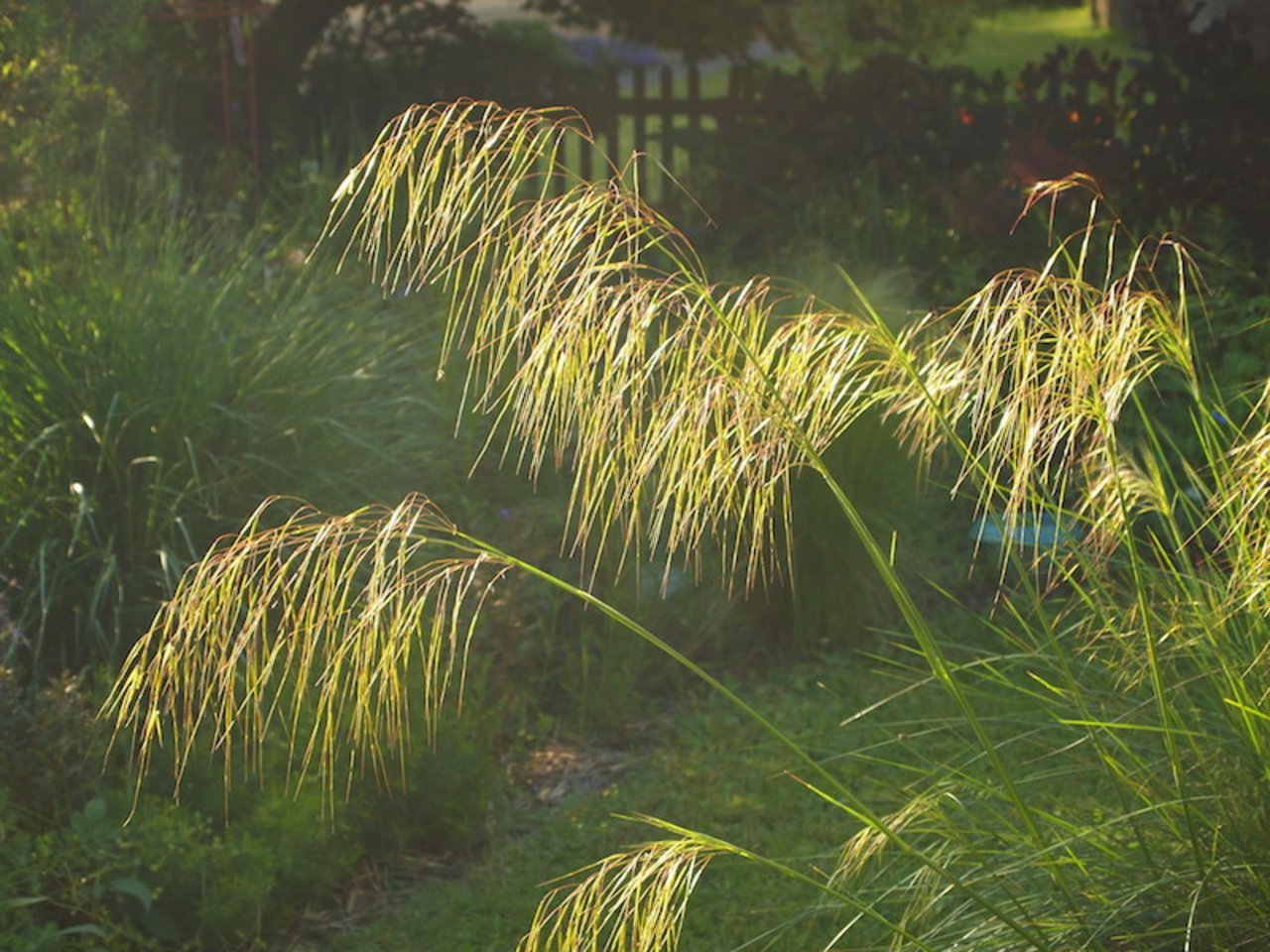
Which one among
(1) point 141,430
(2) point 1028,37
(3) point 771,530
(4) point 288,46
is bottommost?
(1) point 141,430

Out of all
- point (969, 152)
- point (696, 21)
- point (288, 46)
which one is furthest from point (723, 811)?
point (696, 21)

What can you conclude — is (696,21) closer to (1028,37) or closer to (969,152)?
(969,152)

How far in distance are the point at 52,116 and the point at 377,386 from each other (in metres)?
2.72

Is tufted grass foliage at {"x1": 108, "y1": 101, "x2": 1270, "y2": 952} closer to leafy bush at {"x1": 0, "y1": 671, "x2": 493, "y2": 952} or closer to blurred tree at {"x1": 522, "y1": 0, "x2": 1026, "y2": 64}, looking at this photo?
leafy bush at {"x1": 0, "y1": 671, "x2": 493, "y2": 952}

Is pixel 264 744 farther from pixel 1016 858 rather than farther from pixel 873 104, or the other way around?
pixel 873 104

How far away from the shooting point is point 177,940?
350cm

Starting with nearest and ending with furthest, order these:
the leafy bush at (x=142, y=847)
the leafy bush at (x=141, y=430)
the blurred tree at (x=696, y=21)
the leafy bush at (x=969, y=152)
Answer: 1. the leafy bush at (x=142, y=847)
2. the leafy bush at (x=141, y=430)
3. the leafy bush at (x=969, y=152)
4. the blurred tree at (x=696, y=21)

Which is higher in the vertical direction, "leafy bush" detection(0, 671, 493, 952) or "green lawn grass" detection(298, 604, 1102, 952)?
"leafy bush" detection(0, 671, 493, 952)

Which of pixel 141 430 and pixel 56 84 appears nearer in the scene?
pixel 141 430

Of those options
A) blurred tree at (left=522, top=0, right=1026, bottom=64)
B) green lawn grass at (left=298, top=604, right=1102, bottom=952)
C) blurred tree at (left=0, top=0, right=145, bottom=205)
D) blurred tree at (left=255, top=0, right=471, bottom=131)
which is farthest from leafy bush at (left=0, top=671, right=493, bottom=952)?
blurred tree at (left=522, top=0, right=1026, bottom=64)

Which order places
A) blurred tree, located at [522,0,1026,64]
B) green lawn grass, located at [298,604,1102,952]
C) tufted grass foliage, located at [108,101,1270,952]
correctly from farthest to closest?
blurred tree, located at [522,0,1026,64] < green lawn grass, located at [298,604,1102,952] < tufted grass foliage, located at [108,101,1270,952]

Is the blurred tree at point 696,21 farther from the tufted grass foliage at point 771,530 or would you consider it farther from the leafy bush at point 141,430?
the tufted grass foliage at point 771,530

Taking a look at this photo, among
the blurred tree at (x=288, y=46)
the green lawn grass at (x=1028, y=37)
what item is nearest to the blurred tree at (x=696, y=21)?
the blurred tree at (x=288, y=46)

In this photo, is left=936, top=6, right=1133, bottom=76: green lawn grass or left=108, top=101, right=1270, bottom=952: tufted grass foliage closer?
left=108, top=101, right=1270, bottom=952: tufted grass foliage
